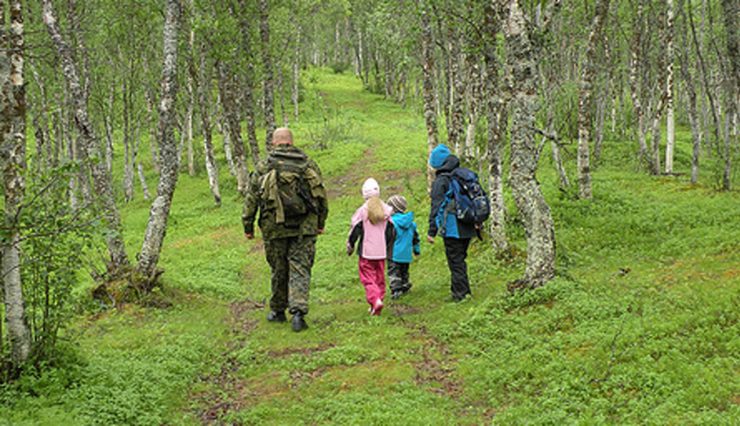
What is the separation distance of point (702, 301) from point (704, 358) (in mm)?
1636

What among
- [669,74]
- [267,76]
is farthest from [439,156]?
[669,74]

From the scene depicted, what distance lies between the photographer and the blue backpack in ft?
32.4

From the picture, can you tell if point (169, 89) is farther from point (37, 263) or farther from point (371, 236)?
point (37, 263)

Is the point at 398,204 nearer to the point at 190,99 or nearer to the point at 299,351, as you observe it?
the point at 299,351

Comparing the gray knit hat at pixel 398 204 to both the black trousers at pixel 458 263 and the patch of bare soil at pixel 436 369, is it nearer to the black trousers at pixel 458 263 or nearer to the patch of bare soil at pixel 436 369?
the black trousers at pixel 458 263

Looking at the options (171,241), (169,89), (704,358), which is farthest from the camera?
(171,241)

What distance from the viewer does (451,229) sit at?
9922 millimetres

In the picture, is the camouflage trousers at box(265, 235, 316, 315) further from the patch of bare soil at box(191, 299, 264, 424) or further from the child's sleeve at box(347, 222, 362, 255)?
the child's sleeve at box(347, 222, 362, 255)

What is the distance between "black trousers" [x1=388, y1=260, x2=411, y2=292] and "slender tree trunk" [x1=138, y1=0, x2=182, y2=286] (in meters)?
4.27

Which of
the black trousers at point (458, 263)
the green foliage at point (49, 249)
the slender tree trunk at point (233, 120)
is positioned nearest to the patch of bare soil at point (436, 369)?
the black trousers at point (458, 263)

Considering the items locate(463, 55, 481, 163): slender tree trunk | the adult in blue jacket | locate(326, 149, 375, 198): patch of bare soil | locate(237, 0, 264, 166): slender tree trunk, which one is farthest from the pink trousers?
locate(237, 0, 264, 166): slender tree trunk

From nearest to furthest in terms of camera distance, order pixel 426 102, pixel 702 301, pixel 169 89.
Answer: pixel 702 301, pixel 169 89, pixel 426 102

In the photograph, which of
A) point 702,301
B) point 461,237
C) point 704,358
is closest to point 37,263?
point 461,237

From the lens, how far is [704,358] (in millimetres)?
6035
